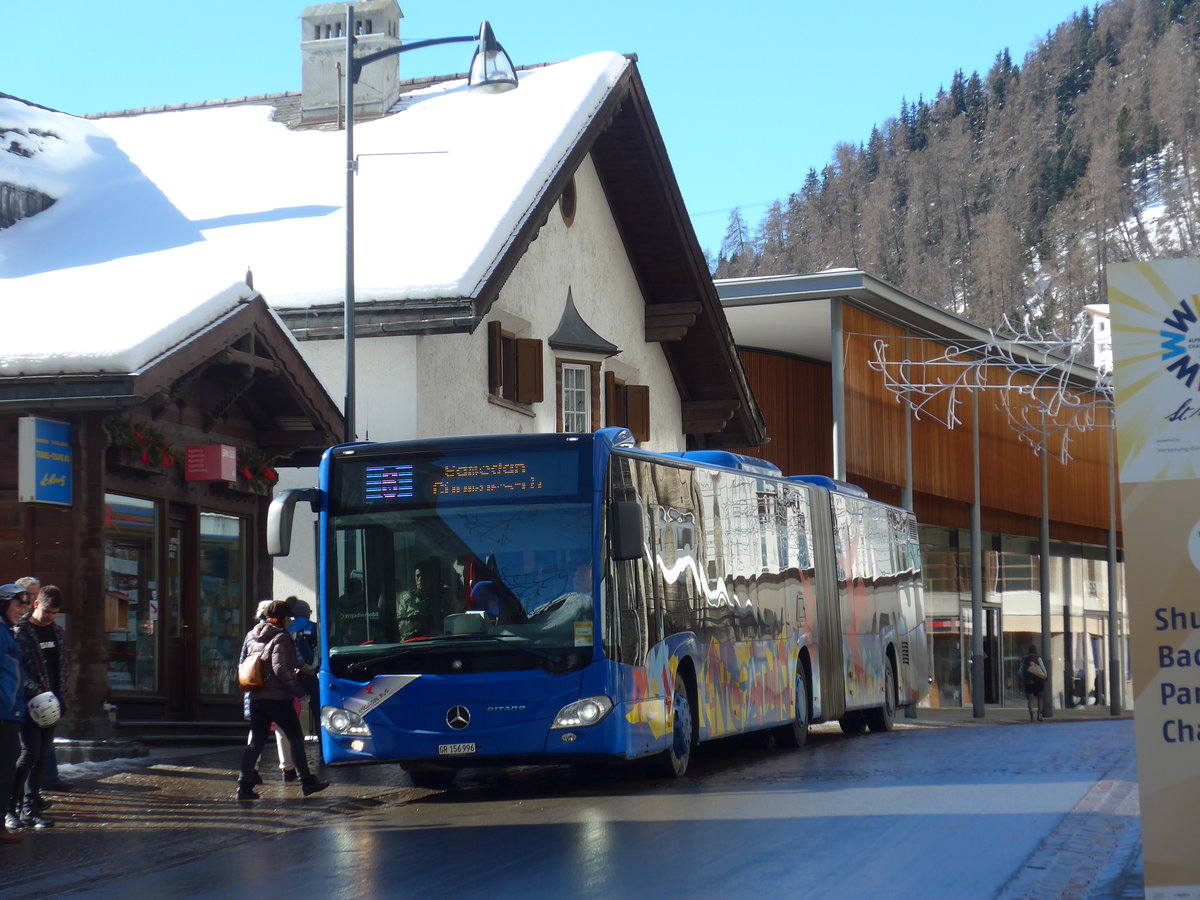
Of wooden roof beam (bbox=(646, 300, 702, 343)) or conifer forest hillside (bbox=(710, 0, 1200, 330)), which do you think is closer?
wooden roof beam (bbox=(646, 300, 702, 343))

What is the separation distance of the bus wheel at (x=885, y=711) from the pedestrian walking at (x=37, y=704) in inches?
558

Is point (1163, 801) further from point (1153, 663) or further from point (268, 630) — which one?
point (268, 630)

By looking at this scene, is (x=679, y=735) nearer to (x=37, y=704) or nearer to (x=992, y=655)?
(x=37, y=704)

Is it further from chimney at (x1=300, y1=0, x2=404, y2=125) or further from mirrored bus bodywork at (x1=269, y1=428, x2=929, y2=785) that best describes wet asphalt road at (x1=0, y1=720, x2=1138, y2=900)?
chimney at (x1=300, y1=0, x2=404, y2=125)

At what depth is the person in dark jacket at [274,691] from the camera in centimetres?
1445

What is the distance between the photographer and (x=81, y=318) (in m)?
17.3

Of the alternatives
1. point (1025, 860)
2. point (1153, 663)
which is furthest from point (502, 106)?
point (1153, 663)

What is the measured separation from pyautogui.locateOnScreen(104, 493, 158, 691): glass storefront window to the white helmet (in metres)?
5.79

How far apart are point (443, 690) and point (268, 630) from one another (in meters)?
1.68

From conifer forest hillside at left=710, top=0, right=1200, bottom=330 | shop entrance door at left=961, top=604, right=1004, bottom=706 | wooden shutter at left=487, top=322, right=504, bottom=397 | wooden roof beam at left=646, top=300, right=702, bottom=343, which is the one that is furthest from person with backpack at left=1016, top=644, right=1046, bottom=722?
conifer forest hillside at left=710, top=0, right=1200, bottom=330

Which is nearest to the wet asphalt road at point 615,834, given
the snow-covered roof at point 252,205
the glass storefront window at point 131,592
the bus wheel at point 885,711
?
the glass storefront window at point 131,592

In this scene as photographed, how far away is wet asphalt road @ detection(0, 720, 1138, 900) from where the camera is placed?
9281 millimetres

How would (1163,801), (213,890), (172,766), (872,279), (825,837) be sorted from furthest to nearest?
(872,279), (172,766), (825,837), (213,890), (1163,801)

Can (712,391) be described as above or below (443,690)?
above
